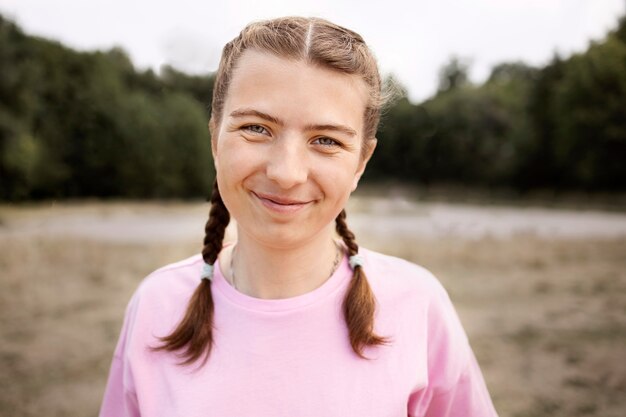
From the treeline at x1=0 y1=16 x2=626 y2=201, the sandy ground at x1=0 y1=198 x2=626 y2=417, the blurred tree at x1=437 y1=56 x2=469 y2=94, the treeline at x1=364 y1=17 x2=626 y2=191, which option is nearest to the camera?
the sandy ground at x1=0 y1=198 x2=626 y2=417

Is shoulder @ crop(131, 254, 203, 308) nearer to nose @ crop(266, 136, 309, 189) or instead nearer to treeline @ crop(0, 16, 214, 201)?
nose @ crop(266, 136, 309, 189)

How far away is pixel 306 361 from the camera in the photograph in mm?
1371

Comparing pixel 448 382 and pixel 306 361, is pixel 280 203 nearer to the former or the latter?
pixel 306 361

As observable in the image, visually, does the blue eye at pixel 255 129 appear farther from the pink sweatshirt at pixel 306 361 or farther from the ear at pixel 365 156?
the pink sweatshirt at pixel 306 361

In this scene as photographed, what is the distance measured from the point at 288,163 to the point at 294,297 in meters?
0.39

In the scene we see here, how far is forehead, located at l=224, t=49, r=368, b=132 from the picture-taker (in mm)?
1273

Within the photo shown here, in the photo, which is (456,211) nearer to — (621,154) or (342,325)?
(621,154)

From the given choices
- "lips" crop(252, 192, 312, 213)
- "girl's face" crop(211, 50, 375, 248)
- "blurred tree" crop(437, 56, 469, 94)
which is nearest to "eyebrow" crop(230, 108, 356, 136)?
"girl's face" crop(211, 50, 375, 248)

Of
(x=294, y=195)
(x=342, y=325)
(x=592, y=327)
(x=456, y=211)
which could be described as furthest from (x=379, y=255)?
(x=456, y=211)

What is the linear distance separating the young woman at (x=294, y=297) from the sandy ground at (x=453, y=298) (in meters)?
3.31

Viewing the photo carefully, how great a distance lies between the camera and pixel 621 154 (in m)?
22.8

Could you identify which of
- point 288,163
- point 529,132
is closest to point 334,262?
point 288,163

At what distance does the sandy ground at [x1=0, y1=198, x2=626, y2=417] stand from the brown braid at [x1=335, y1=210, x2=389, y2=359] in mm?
3399

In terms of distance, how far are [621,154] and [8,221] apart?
22.3 meters
